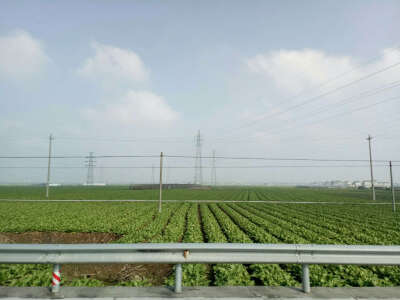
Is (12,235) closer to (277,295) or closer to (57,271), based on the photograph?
(57,271)

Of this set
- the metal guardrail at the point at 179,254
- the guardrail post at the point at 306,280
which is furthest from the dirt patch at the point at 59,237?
the guardrail post at the point at 306,280

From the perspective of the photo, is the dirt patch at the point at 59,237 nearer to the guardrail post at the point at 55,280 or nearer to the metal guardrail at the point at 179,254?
the guardrail post at the point at 55,280

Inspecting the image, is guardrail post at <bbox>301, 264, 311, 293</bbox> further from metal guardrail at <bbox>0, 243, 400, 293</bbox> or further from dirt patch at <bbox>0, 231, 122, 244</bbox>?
dirt patch at <bbox>0, 231, 122, 244</bbox>

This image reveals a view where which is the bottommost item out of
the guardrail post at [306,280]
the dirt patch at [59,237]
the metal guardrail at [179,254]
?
the dirt patch at [59,237]

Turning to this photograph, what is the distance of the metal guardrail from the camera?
11.7 feet

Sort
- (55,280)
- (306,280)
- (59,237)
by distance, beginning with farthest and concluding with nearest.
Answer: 1. (59,237)
2. (306,280)
3. (55,280)

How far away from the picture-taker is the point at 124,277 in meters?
6.26

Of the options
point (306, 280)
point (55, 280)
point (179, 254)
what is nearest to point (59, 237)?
point (55, 280)

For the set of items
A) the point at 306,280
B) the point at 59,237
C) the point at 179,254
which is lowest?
the point at 59,237

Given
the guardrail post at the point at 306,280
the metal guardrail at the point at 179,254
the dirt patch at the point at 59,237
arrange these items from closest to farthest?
1. the metal guardrail at the point at 179,254
2. the guardrail post at the point at 306,280
3. the dirt patch at the point at 59,237

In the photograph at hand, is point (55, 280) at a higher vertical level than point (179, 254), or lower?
lower

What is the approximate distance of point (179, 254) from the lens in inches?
142

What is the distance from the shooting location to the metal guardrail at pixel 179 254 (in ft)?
11.7

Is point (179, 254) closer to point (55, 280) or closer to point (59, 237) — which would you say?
point (55, 280)
